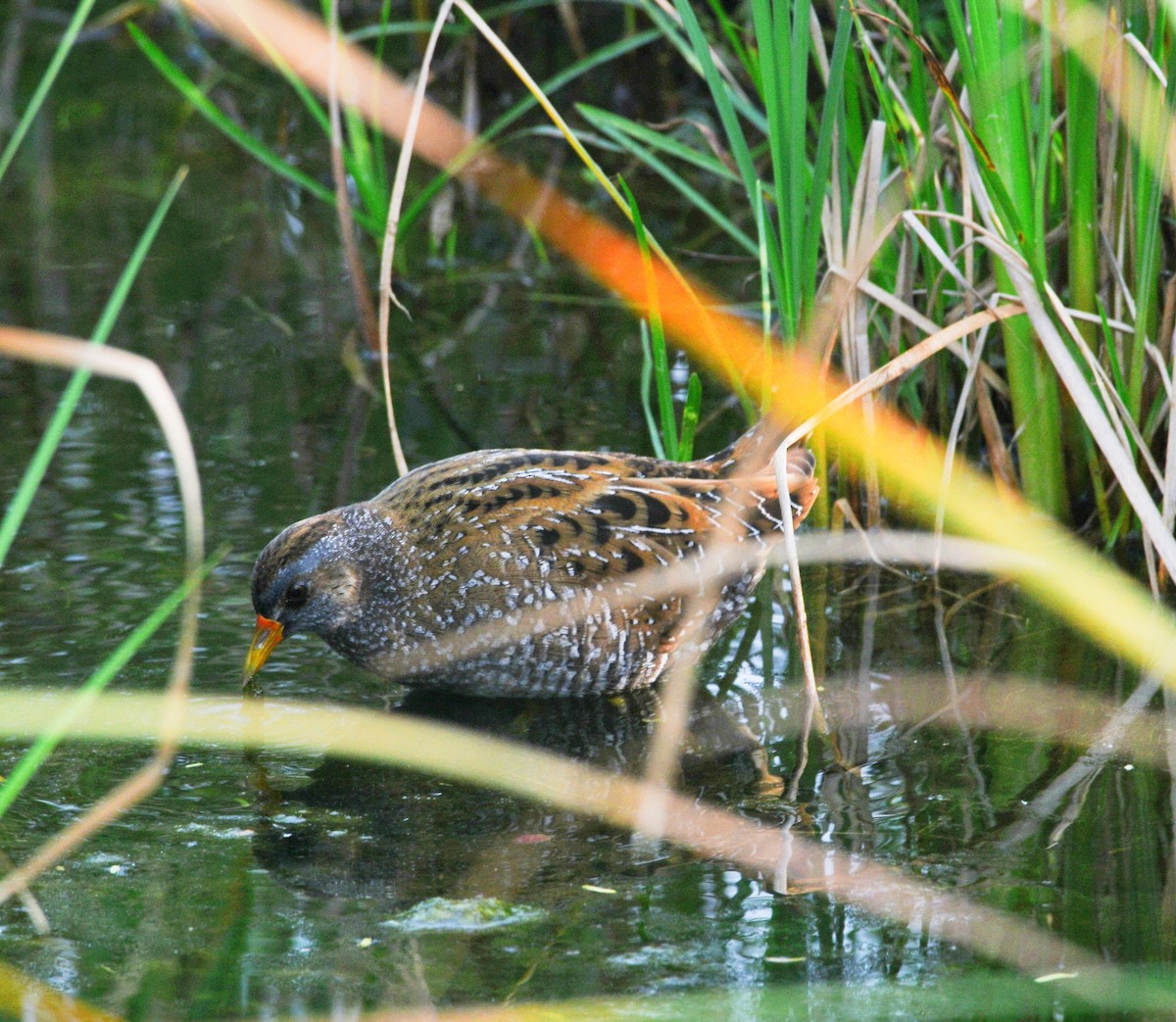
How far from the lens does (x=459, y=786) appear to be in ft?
12.3

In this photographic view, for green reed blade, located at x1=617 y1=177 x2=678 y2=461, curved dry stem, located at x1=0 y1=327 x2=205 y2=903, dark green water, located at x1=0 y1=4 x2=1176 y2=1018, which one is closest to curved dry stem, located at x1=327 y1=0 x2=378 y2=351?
dark green water, located at x1=0 y1=4 x2=1176 y2=1018

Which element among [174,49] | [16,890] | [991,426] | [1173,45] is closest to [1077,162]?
[1173,45]

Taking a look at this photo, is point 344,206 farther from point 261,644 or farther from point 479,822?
point 479,822

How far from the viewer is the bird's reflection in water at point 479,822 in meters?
3.29

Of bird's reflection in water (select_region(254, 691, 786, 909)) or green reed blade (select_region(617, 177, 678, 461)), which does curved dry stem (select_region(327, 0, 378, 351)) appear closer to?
green reed blade (select_region(617, 177, 678, 461))

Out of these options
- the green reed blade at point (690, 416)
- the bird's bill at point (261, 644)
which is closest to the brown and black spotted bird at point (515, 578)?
the bird's bill at point (261, 644)

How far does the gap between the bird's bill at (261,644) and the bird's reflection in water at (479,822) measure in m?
0.37

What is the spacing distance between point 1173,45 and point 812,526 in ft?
5.90

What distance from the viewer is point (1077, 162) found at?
14.1 feet

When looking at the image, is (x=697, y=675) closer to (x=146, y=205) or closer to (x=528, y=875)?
(x=528, y=875)

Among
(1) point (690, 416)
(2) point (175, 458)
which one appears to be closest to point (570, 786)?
(1) point (690, 416)

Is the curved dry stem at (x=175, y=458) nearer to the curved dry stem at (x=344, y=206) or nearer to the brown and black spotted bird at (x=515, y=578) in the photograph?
the brown and black spotted bird at (x=515, y=578)

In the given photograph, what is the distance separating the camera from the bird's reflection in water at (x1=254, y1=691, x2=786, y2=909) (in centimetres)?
329

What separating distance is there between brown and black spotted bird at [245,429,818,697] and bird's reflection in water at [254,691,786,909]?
6.5 inches
